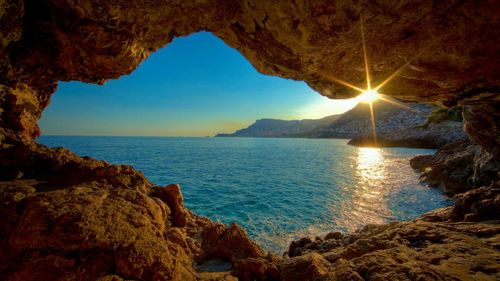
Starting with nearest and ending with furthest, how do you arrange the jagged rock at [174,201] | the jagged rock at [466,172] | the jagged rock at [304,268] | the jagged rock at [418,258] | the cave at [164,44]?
1. the jagged rock at [418,258]
2. the cave at [164,44]
3. the jagged rock at [304,268]
4. the jagged rock at [174,201]
5. the jagged rock at [466,172]

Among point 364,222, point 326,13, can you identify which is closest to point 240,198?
point 364,222

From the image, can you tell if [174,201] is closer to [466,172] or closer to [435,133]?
[466,172]

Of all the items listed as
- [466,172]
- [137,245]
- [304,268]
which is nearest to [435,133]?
[466,172]

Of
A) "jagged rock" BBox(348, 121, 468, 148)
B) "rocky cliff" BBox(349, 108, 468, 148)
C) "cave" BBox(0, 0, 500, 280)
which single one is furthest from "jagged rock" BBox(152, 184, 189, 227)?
"jagged rock" BBox(348, 121, 468, 148)

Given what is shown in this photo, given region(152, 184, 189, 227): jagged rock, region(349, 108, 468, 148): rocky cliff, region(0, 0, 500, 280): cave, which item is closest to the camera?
region(0, 0, 500, 280): cave

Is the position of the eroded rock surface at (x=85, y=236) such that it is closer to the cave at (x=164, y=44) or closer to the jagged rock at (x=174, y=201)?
the cave at (x=164, y=44)

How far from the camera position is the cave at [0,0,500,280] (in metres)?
4.59

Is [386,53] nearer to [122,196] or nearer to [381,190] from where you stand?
[122,196]

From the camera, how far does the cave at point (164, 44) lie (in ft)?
15.0

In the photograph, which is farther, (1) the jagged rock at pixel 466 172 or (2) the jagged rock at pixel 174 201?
(1) the jagged rock at pixel 466 172

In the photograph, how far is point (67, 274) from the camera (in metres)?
4.27

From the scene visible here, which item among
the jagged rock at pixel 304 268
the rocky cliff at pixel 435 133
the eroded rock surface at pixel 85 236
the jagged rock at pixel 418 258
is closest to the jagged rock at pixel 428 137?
the rocky cliff at pixel 435 133

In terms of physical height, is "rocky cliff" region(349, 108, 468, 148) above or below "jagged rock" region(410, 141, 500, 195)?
above

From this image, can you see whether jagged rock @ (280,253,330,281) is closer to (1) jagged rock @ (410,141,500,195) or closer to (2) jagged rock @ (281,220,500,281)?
(2) jagged rock @ (281,220,500,281)
